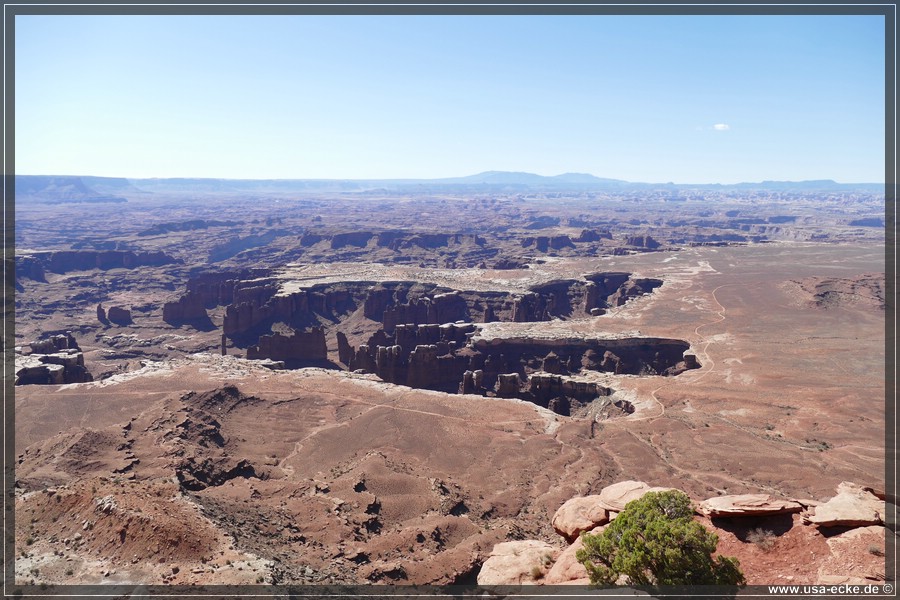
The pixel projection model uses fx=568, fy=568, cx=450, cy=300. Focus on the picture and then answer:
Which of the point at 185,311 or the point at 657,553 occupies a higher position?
the point at 185,311

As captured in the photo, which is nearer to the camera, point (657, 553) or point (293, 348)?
point (657, 553)

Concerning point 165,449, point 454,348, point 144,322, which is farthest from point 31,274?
point 165,449

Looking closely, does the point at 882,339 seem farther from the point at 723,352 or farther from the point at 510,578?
the point at 510,578

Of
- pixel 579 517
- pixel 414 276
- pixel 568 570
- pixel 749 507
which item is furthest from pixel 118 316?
pixel 749 507

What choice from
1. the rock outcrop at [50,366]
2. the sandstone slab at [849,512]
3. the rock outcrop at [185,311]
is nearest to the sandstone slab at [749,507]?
the sandstone slab at [849,512]

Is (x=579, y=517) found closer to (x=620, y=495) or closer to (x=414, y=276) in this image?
(x=620, y=495)

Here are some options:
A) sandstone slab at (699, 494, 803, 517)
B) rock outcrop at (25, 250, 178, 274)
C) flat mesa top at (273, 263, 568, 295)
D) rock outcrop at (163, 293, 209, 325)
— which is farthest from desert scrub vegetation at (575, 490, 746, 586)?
rock outcrop at (25, 250, 178, 274)

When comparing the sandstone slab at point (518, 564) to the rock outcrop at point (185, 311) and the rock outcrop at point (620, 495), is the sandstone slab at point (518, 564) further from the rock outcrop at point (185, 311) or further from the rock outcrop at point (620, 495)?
the rock outcrop at point (185, 311)
